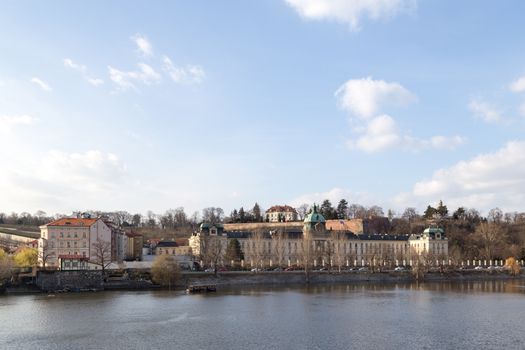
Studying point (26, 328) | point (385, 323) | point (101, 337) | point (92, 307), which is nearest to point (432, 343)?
point (385, 323)

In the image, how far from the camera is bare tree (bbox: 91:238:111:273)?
92.3 m

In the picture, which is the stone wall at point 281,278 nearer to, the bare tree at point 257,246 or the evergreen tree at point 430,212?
the bare tree at point 257,246

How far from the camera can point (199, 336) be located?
42.3m

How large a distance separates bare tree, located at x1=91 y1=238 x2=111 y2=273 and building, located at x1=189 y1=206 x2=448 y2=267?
59.5 feet

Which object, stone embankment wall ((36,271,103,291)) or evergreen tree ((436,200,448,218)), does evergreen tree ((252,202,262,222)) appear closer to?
evergreen tree ((436,200,448,218))

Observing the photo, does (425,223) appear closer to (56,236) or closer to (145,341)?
(56,236)

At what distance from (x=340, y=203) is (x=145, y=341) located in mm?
159050

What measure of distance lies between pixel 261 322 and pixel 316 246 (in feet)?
273

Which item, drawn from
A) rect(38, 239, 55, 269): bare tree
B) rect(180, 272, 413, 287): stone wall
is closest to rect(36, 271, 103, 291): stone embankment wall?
rect(180, 272, 413, 287): stone wall

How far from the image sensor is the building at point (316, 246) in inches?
4611

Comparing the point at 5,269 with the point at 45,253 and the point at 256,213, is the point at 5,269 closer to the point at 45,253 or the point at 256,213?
the point at 45,253

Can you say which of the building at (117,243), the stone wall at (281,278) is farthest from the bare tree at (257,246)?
the building at (117,243)

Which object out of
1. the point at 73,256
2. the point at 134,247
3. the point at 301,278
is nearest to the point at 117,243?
the point at 134,247

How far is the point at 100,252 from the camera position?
96.1 metres
